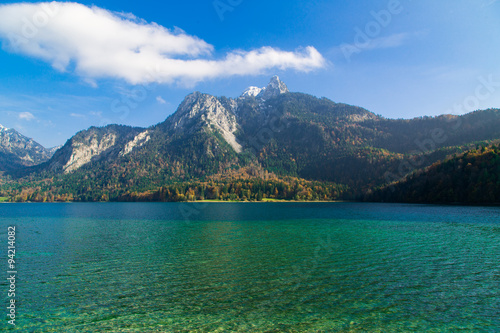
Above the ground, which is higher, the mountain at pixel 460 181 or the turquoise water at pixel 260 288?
the mountain at pixel 460 181

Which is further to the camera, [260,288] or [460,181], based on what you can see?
[460,181]

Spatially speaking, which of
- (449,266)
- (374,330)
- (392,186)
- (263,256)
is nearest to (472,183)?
(392,186)

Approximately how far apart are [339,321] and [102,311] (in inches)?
634

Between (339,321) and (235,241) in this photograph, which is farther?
(235,241)

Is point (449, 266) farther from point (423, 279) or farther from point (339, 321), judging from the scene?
point (339, 321)

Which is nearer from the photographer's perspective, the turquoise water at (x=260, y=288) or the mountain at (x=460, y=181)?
the turquoise water at (x=260, y=288)

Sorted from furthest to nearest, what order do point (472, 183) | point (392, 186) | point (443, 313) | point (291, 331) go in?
point (392, 186) < point (472, 183) < point (443, 313) < point (291, 331)

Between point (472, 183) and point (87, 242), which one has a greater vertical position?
point (472, 183)

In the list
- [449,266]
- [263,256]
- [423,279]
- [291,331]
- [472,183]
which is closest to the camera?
[291,331]

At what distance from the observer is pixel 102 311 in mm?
17875

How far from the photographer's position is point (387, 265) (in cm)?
2841

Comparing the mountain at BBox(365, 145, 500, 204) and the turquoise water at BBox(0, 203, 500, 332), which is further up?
the mountain at BBox(365, 145, 500, 204)

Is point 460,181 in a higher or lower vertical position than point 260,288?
higher

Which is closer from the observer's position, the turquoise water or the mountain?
the turquoise water
